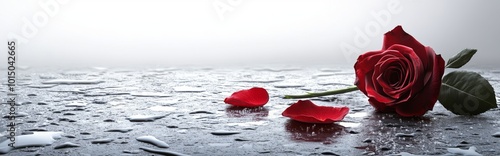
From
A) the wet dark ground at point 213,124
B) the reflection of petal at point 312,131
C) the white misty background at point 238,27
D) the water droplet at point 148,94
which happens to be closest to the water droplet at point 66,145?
the wet dark ground at point 213,124

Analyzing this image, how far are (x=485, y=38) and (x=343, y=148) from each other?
187cm

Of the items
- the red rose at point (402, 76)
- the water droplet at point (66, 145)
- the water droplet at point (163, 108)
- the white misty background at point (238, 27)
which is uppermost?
the white misty background at point (238, 27)

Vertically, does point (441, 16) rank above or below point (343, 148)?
above

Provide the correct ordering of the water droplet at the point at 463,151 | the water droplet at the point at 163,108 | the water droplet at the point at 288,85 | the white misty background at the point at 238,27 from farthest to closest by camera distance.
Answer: the white misty background at the point at 238,27 < the water droplet at the point at 288,85 < the water droplet at the point at 163,108 < the water droplet at the point at 463,151

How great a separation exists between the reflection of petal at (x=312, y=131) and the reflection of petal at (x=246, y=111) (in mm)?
80

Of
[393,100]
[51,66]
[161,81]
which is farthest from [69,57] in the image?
[393,100]

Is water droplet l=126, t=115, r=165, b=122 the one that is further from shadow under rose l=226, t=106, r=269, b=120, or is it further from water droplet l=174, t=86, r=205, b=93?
water droplet l=174, t=86, r=205, b=93

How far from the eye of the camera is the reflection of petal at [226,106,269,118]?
42.3 inches

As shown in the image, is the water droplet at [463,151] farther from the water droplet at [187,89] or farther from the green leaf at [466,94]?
the water droplet at [187,89]

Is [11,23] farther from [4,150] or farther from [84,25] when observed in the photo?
[4,150]

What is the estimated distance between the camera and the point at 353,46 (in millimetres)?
2592

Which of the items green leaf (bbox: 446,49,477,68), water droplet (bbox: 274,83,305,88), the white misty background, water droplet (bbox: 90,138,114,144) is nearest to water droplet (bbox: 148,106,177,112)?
water droplet (bbox: 90,138,114,144)

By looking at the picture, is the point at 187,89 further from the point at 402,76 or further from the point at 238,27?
the point at 238,27

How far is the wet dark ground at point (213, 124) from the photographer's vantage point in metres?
0.84
